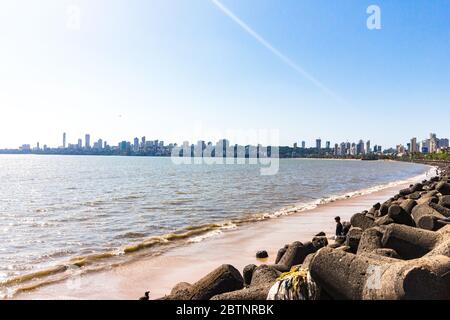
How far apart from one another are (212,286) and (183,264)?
6695 millimetres

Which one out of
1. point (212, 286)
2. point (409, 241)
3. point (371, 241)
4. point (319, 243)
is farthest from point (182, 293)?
point (319, 243)

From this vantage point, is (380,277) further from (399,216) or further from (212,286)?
(399,216)

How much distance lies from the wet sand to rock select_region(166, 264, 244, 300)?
2.96 metres

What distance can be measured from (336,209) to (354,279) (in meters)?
25.3

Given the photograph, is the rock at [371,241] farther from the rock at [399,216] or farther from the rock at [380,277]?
the rock at [399,216]

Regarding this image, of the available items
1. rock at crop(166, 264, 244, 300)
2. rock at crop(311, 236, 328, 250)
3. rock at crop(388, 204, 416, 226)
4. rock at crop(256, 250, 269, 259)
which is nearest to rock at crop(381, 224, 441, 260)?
rock at crop(311, 236, 328, 250)

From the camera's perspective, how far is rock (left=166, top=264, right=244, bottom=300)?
7.92 metres

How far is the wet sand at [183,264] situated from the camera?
452 inches

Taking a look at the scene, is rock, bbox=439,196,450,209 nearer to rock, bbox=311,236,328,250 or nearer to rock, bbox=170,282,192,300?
rock, bbox=311,236,328,250

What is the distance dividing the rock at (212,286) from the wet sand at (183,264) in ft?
9.71

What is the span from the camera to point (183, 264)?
14.5 metres
